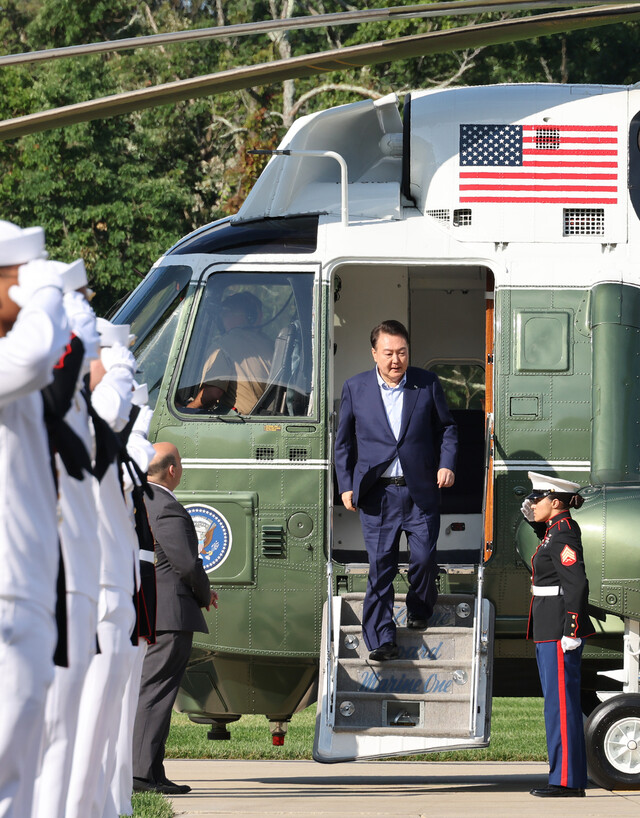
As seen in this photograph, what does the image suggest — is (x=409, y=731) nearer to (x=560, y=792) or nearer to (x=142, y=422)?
(x=560, y=792)

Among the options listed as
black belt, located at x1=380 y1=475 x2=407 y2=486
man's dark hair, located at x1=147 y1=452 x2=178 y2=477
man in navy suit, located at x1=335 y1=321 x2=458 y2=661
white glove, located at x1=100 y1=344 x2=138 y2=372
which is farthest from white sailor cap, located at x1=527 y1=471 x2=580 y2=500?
white glove, located at x1=100 y1=344 x2=138 y2=372

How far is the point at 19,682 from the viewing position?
3828 mm

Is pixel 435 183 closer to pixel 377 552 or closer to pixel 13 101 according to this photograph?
pixel 377 552

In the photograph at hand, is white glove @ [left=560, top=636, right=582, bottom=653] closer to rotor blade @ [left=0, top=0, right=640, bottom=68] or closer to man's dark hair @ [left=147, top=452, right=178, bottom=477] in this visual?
man's dark hair @ [left=147, top=452, right=178, bottom=477]

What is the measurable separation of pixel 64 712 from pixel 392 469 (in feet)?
12.7

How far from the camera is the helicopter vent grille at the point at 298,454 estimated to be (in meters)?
8.41

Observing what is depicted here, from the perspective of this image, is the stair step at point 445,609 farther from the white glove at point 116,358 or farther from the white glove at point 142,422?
the white glove at point 116,358

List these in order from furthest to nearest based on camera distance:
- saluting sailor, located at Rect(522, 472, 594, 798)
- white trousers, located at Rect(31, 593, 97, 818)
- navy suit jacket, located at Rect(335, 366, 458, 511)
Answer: navy suit jacket, located at Rect(335, 366, 458, 511) < saluting sailor, located at Rect(522, 472, 594, 798) < white trousers, located at Rect(31, 593, 97, 818)

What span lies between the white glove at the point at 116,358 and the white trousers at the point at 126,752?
1501 mm

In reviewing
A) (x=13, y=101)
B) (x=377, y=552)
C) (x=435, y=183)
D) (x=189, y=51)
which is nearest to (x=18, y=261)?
(x=377, y=552)

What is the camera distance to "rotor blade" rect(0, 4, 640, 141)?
670 centimetres

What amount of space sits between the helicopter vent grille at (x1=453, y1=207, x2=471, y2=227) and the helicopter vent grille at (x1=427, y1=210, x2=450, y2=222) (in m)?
0.05

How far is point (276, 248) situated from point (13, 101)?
14818mm

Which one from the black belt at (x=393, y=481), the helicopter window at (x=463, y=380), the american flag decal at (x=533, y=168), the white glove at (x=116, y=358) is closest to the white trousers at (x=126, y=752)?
the white glove at (x=116, y=358)
